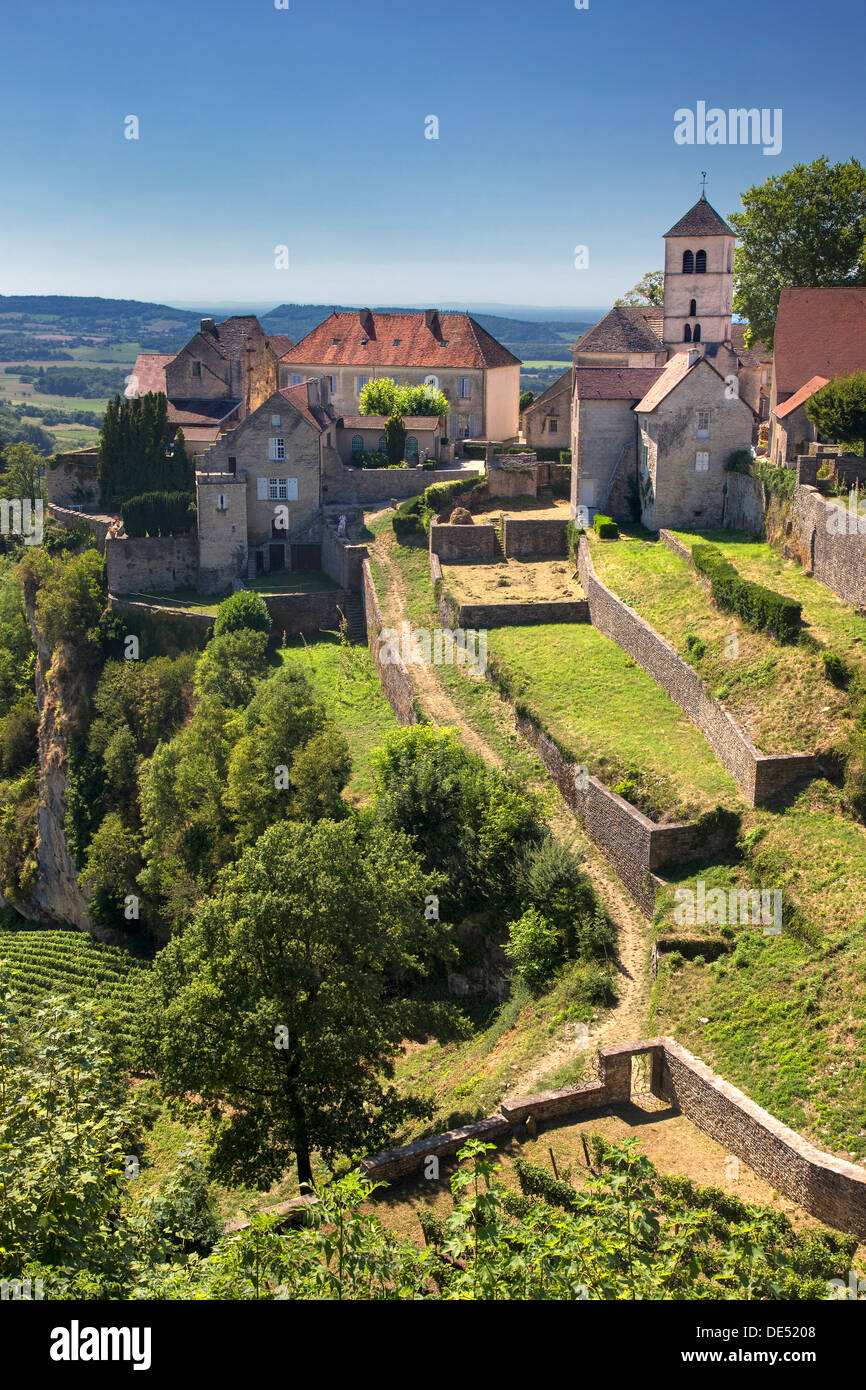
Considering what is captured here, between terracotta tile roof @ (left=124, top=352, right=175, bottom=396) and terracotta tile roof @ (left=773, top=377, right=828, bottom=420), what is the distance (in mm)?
33706

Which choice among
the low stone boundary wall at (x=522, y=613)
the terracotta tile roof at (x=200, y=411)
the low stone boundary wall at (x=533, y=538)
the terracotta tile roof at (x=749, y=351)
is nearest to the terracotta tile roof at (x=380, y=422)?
the terracotta tile roof at (x=200, y=411)

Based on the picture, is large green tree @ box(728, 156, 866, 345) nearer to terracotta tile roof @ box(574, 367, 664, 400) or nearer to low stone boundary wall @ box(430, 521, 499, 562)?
terracotta tile roof @ box(574, 367, 664, 400)

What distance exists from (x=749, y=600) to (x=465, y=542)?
17784mm

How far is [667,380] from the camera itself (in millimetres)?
43875

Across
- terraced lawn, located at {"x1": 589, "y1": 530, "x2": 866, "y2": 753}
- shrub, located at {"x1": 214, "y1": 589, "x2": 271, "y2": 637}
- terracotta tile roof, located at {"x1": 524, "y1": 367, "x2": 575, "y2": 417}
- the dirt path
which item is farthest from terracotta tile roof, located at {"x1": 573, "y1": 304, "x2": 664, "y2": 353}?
the dirt path

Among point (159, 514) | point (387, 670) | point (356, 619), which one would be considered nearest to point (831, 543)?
point (387, 670)

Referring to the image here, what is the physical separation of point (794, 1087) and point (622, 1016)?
465cm

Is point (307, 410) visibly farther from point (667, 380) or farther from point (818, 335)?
point (818, 335)

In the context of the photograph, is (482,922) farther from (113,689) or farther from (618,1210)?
(113,689)

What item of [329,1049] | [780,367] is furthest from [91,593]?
[329,1049]

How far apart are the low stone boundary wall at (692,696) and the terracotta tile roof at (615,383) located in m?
6.35

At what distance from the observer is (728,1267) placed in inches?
543

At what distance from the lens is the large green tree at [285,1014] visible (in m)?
21.7

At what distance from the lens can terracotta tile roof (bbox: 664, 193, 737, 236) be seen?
5338cm
